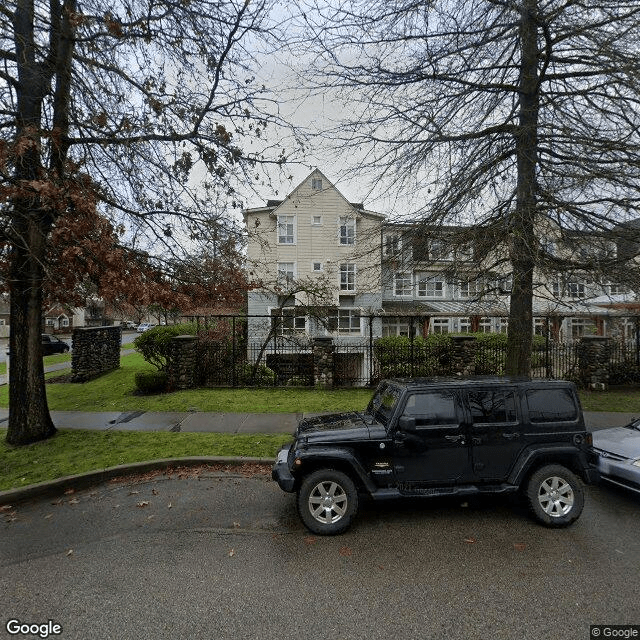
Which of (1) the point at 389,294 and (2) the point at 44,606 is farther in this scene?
(1) the point at 389,294

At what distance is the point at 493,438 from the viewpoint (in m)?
4.33

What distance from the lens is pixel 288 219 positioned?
25703 mm

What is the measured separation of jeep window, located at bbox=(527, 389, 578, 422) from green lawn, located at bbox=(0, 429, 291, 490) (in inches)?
153

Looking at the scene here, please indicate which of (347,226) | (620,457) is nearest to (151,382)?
(347,226)

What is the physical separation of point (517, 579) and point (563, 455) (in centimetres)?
161

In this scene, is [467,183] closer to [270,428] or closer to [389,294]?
[270,428]

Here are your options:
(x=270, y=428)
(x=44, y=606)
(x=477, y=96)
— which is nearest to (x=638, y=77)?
(x=477, y=96)

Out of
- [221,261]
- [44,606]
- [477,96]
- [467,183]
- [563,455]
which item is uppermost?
[477,96]

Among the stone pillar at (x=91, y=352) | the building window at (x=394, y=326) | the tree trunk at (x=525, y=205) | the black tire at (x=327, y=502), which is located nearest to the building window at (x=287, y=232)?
the building window at (x=394, y=326)

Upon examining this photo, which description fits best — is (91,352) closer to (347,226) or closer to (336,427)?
(347,226)

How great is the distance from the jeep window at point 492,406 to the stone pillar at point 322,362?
7717 mm

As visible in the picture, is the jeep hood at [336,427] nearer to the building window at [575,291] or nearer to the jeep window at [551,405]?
the jeep window at [551,405]

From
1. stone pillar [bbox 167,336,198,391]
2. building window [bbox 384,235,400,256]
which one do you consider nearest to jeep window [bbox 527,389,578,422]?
building window [bbox 384,235,400,256]

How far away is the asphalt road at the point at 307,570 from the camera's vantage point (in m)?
2.85
